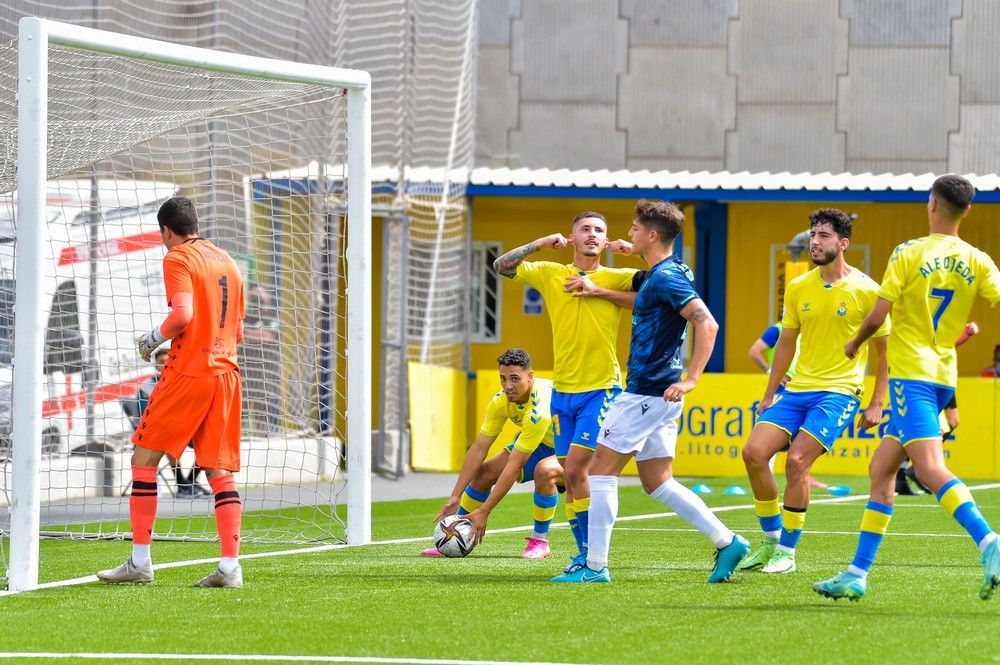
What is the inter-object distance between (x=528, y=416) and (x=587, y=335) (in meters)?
1.13

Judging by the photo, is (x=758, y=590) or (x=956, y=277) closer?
(x=956, y=277)

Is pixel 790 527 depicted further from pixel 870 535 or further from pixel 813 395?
pixel 870 535

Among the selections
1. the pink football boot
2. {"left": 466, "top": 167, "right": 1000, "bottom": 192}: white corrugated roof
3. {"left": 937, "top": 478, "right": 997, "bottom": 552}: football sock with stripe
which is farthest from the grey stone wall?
{"left": 937, "top": 478, "right": 997, "bottom": 552}: football sock with stripe

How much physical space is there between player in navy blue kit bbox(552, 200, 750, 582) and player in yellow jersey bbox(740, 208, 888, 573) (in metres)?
0.79

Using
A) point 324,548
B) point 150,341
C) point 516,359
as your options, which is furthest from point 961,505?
point 324,548

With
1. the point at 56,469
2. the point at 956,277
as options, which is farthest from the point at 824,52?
the point at 956,277

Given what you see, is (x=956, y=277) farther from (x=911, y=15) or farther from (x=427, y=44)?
(x=911, y=15)

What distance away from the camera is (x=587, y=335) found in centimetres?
922

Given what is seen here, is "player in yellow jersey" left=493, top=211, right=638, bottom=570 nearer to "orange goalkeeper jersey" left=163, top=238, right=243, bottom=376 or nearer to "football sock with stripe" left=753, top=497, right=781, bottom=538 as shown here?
"football sock with stripe" left=753, top=497, right=781, bottom=538

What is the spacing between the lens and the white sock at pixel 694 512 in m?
8.30

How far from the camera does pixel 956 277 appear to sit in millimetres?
7562

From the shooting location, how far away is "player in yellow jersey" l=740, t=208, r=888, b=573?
9.07 m

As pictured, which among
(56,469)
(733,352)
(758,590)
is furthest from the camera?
(733,352)

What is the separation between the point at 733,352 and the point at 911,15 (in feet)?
21.4
